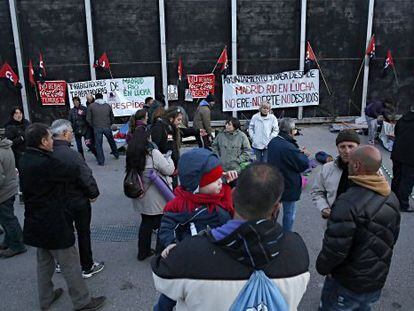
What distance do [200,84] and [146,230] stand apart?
28.7 ft

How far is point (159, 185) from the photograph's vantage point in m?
4.70

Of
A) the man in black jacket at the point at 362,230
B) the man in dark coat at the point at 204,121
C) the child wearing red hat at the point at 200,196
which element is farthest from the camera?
the man in dark coat at the point at 204,121

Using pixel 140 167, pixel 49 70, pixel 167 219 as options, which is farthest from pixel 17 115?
pixel 49 70

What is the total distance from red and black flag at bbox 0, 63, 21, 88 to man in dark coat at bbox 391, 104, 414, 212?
1091cm

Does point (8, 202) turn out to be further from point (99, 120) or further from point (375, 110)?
point (375, 110)

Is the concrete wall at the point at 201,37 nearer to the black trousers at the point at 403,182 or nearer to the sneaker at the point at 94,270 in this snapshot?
the black trousers at the point at 403,182

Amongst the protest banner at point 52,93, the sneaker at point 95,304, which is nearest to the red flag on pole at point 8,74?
the protest banner at point 52,93

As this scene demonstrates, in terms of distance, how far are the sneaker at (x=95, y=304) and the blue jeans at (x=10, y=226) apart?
1.68 metres

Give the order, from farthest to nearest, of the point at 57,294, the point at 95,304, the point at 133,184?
1. the point at 133,184
2. the point at 57,294
3. the point at 95,304

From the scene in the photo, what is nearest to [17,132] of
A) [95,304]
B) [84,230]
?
[84,230]

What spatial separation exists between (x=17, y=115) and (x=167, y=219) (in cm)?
534

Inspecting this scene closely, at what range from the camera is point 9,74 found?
12133mm

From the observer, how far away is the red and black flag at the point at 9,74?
475 inches

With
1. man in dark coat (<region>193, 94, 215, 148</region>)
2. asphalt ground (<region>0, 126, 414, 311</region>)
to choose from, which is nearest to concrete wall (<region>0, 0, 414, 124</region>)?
man in dark coat (<region>193, 94, 215, 148</region>)
